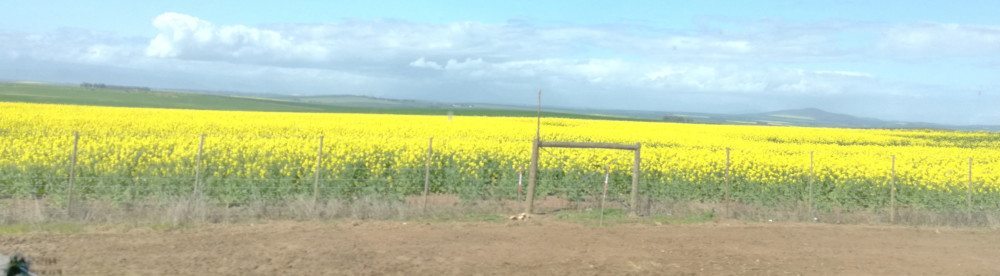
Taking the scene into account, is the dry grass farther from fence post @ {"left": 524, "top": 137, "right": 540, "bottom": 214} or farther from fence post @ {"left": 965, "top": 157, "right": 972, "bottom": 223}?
fence post @ {"left": 524, "top": 137, "right": 540, "bottom": 214}

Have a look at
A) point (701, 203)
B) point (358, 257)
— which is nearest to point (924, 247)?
point (701, 203)

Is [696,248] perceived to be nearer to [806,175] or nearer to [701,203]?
[701,203]

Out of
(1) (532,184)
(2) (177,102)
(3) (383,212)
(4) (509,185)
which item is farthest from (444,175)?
(2) (177,102)

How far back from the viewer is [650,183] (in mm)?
17906

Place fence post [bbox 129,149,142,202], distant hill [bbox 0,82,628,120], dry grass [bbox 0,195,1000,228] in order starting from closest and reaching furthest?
dry grass [bbox 0,195,1000,228] → fence post [bbox 129,149,142,202] → distant hill [bbox 0,82,628,120]

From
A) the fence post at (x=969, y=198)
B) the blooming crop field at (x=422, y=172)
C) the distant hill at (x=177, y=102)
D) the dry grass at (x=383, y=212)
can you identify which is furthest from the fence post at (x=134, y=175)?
the distant hill at (x=177, y=102)

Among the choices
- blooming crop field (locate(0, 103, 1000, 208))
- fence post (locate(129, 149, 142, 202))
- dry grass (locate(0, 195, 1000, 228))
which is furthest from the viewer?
blooming crop field (locate(0, 103, 1000, 208))

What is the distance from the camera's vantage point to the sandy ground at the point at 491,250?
30.2ft

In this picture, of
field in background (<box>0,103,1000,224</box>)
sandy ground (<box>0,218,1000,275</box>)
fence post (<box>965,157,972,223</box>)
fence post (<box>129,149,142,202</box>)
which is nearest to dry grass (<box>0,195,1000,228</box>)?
fence post (<box>965,157,972,223</box>)

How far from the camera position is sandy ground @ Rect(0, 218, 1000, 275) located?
9.20 m

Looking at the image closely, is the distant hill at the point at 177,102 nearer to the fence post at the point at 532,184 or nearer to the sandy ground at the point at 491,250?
the fence post at the point at 532,184

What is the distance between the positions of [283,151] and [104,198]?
187 inches

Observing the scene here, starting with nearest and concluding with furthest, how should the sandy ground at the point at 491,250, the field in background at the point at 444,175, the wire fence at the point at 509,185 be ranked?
the sandy ground at the point at 491,250 → the wire fence at the point at 509,185 → the field in background at the point at 444,175

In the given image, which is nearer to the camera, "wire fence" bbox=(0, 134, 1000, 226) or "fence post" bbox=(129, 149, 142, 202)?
"fence post" bbox=(129, 149, 142, 202)
